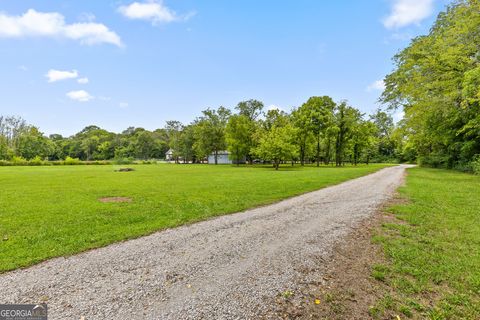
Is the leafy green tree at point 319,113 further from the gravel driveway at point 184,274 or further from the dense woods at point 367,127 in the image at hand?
the gravel driveway at point 184,274

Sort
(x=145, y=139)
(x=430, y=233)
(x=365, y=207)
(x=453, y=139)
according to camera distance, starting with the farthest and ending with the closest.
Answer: (x=145, y=139)
(x=453, y=139)
(x=365, y=207)
(x=430, y=233)

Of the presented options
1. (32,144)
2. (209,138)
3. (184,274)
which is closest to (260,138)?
(209,138)

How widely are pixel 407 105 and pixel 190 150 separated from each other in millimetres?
52847

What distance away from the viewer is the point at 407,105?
1880 centimetres

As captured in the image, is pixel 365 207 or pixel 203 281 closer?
pixel 203 281

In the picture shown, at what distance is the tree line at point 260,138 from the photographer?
39.2 meters

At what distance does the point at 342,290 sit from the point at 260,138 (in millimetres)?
35421

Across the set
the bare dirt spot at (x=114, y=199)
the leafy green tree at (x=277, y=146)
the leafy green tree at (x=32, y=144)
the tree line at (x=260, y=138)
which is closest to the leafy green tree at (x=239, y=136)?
the tree line at (x=260, y=138)

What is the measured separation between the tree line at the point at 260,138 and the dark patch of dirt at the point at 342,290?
21873 mm

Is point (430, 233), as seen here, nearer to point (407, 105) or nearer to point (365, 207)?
point (365, 207)

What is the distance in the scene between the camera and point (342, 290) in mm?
3266

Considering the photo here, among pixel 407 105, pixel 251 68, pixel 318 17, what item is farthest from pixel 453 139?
pixel 251 68

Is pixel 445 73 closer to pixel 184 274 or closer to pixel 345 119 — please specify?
pixel 184 274

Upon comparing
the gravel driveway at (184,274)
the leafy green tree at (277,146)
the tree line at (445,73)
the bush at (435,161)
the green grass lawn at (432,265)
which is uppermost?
the tree line at (445,73)
